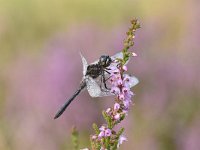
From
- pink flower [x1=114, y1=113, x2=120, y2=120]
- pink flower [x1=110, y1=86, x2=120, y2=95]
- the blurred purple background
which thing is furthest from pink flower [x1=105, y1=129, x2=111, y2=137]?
the blurred purple background

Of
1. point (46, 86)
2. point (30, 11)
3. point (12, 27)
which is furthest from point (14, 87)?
point (30, 11)

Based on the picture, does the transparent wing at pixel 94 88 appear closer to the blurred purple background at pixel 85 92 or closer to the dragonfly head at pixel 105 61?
the dragonfly head at pixel 105 61

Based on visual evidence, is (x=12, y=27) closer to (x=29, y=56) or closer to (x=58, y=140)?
(x=29, y=56)

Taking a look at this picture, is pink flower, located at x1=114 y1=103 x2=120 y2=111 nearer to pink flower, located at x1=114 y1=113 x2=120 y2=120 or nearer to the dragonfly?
pink flower, located at x1=114 y1=113 x2=120 y2=120

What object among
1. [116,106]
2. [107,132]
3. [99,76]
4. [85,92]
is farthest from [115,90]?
[85,92]

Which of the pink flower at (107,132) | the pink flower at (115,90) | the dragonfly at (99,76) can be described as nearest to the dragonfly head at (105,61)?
the dragonfly at (99,76)

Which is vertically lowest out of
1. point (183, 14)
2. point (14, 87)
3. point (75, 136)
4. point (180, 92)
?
point (75, 136)

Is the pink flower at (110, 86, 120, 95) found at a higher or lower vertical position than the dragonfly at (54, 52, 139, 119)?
lower
